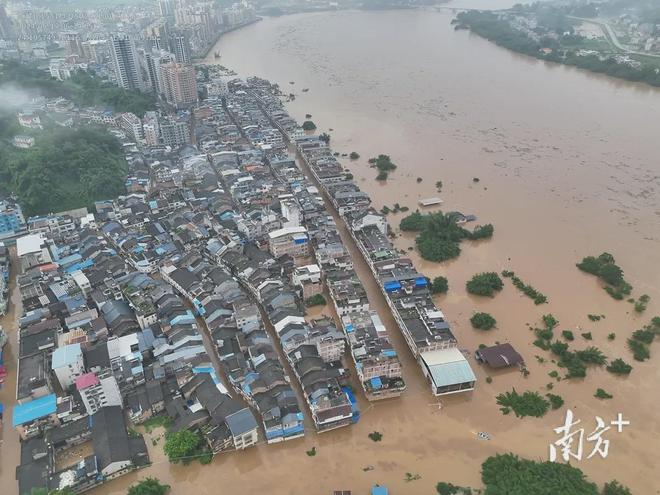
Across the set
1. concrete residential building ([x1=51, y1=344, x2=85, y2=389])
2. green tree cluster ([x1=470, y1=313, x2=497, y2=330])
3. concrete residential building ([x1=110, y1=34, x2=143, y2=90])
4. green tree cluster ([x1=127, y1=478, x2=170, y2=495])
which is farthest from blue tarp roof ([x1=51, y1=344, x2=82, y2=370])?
concrete residential building ([x1=110, y1=34, x2=143, y2=90])

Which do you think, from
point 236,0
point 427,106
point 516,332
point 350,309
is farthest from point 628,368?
point 236,0

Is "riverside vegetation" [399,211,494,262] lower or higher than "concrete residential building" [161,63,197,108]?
lower

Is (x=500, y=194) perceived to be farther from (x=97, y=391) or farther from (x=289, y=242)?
(x=97, y=391)

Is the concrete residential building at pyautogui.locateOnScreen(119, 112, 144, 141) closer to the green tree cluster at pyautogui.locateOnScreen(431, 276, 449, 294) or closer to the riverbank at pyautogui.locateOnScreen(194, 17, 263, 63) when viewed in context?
the green tree cluster at pyautogui.locateOnScreen(431, 276, 449, 294)

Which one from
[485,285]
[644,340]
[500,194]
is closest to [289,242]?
[485,285]

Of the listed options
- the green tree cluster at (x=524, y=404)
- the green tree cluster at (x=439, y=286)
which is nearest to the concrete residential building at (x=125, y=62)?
the green tree cluster at (x=439, y=286)
